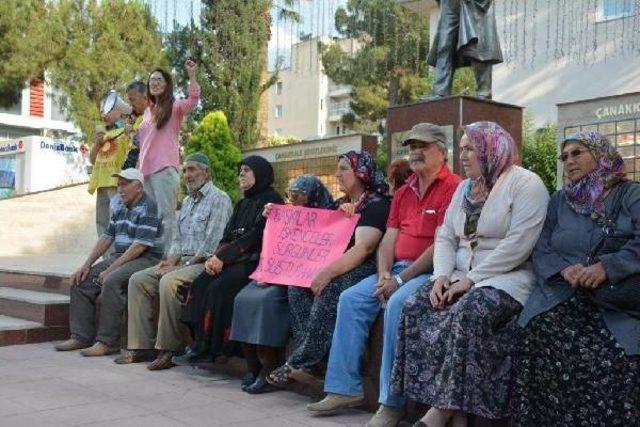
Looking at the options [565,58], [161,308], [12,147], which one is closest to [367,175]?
[161,308]

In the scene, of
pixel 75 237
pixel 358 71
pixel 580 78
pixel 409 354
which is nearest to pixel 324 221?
pixel 409 354

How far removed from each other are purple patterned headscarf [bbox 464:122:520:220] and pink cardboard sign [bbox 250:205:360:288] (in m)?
1.14

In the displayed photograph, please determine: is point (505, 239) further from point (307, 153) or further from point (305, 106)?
point (305, 106)

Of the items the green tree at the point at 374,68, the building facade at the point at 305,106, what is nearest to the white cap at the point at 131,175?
the green tree at the point at 374,68

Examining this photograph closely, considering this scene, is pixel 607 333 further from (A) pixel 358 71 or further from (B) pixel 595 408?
(A) pixel 358 71

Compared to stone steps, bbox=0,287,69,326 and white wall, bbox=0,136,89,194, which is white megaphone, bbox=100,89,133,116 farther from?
white wall, bbox=0,136,89,194

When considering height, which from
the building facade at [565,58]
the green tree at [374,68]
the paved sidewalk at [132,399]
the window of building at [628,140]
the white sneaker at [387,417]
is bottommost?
the paved sidewalk at [132,399]

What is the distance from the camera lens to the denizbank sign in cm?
960

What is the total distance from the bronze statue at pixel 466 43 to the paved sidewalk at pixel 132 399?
446cm

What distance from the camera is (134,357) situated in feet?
19.8

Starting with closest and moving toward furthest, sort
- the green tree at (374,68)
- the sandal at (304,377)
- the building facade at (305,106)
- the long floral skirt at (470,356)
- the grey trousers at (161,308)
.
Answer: the long floral skirt at (470,356)
the sandal at (304,377)
the grey trousers at (161,308)
the green tree at (374,68)
the building facade at (305,106)

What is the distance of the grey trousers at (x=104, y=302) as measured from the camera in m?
6.32

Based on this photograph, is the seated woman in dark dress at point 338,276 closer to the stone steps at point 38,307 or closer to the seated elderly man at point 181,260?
the seated elderly man at point 181,260

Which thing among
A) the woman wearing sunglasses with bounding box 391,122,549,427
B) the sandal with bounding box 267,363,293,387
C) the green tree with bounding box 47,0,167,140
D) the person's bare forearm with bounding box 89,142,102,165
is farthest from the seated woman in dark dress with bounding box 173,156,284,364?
the green tree with bounding box 47,0,167,140
